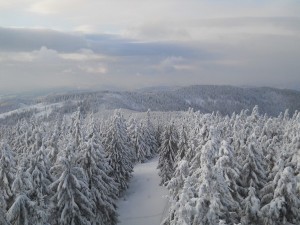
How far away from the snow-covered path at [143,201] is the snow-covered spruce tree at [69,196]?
2000 cm

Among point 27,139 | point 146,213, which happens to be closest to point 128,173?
point 146,213

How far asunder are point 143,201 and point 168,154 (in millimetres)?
9055

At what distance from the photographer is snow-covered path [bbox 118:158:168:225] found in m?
53.1

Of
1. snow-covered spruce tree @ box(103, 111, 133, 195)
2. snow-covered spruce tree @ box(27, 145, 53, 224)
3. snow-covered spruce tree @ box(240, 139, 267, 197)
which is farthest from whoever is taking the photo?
snow-covered spruce tree @ box(103, 111, 133, 195)

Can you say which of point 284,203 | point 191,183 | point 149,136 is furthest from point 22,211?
point 149,136

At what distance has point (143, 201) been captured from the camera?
5869 centimetres

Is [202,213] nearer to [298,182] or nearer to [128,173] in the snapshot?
[298,182]

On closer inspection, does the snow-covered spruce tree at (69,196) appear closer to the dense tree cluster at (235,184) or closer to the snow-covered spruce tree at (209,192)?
the dense tree cluster at (235,184)

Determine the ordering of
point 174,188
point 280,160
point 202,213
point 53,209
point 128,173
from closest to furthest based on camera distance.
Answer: point 202,213 < point 174,188 < point 280,160 < point 53,209 < point 128,173

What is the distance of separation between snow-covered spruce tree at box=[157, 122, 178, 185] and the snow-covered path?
275 cm

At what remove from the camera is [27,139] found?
5216 cm

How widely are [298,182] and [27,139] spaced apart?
3807 centimetres

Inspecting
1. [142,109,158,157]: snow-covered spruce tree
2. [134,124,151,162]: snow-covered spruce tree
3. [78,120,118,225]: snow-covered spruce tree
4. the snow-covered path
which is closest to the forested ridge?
[78,120,118,225]: snow-covered spruce tree

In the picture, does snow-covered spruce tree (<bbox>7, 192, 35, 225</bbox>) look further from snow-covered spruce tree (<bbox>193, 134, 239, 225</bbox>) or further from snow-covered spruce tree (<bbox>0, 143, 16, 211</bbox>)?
snow-covered spruce tree (<bbox>193, 134, 239, 225</bbox>)
